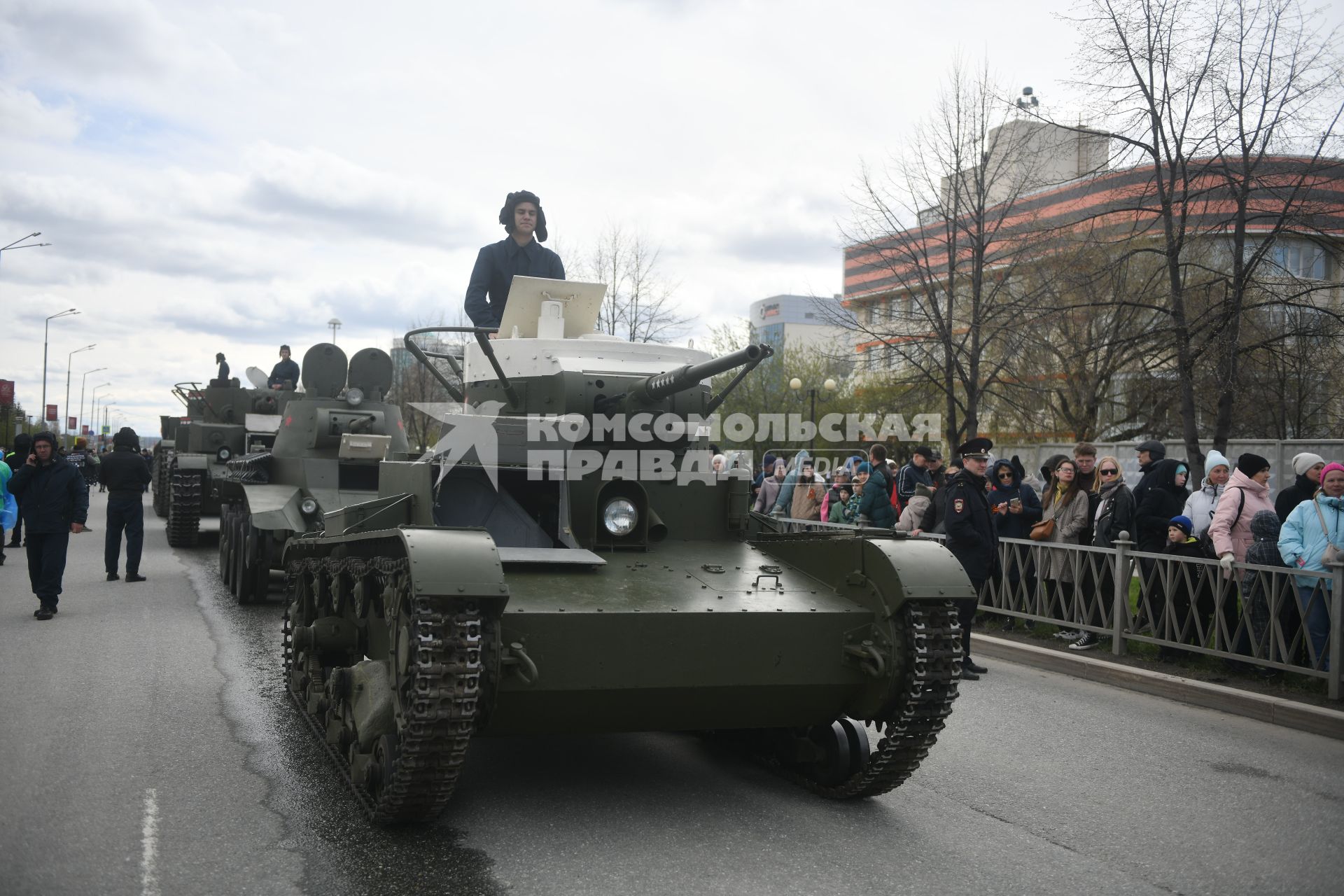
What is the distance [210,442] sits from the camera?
19.4 metres

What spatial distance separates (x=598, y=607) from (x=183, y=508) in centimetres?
1526

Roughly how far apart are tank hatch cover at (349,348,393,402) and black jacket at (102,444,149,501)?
2842 mm

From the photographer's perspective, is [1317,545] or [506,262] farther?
[506,262]

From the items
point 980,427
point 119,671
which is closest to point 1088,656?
point 119,671

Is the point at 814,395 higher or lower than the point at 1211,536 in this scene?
higher

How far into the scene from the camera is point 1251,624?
29.1 ft

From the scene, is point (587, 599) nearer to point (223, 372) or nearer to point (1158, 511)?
point (1158, 511)

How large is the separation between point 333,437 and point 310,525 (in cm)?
213

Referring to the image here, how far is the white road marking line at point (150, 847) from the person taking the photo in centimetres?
452

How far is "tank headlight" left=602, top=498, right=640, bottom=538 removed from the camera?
6.65 metres

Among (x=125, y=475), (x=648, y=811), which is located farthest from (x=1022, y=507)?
(x=125, y=475)

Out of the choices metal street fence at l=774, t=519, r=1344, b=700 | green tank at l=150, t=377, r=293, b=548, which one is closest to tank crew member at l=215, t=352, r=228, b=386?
green tank at l=150, t=377, r=293, b=548

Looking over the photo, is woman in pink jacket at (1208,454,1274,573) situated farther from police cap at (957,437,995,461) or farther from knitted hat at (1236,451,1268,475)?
police cap at (957,437,995,461)

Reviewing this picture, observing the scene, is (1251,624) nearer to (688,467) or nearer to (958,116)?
(688,467)
